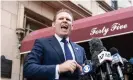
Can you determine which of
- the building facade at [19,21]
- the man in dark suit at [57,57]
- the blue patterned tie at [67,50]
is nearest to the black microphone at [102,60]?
the man in dark suit at [57,57]

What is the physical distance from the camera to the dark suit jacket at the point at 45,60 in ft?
6.94

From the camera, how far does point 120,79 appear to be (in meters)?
2.25

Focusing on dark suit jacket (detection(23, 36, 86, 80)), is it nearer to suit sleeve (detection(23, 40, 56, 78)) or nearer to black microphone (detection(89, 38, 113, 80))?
suit sleeve (detection(23, 40, 56, 78))

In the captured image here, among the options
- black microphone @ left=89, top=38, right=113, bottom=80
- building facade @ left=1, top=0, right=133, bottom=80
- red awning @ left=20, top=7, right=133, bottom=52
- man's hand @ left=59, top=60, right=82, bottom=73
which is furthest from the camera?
building facade @ left=1, top=0, right=133, bottom=80

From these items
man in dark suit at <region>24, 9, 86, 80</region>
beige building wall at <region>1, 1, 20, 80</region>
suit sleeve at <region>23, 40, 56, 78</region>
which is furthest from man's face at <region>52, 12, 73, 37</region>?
beige building wall at <region>1, 1, 20, 80</region>

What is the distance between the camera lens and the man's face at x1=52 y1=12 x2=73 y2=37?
2.39 meters

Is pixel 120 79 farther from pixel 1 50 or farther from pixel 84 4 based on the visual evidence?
pixel 84 4

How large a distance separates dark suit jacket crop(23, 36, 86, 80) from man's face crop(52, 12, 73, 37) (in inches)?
3.5

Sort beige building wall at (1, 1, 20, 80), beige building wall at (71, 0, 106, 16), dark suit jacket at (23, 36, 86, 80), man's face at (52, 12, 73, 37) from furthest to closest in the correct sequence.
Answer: beige building wall at (71, 0, 106, 16)
beige building wall at (1, 1, 20, 80)
man's face at (52, 12, 73, 37)
dark suit jacket at (23, 36, 86, 80)

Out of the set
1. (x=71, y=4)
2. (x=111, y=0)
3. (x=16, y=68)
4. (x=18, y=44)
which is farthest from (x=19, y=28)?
(x=111, y=0)

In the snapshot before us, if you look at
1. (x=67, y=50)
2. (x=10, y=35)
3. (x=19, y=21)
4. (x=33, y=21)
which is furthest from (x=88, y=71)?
(x=33, y=21)

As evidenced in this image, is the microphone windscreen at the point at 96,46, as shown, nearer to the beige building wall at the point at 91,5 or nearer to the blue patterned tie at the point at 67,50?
the blue patterned tie at the point at 67,50

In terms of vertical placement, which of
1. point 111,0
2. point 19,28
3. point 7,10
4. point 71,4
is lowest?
point 19,28

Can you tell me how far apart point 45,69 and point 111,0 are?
1257 centimetres
